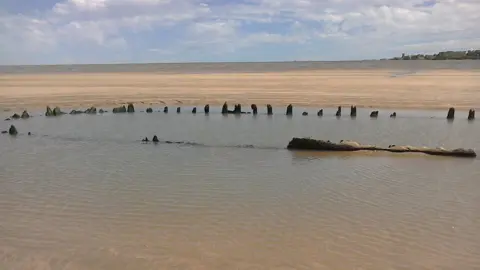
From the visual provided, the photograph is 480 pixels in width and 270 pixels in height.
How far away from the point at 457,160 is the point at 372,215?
507 cm

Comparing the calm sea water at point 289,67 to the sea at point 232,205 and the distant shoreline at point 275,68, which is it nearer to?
the distant shoreline at point 275,68

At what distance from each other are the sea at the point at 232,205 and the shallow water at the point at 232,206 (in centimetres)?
2

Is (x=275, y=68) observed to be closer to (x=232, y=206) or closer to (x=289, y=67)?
(x=289, y=67)

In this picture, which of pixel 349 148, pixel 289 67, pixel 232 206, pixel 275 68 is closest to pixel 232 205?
pixel 232 206

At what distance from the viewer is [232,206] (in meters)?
7.86

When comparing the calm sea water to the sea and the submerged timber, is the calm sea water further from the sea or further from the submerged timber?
the sea

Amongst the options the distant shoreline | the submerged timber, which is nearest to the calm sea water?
the distant shoreline

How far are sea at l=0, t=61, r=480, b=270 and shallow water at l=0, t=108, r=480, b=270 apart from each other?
2cm

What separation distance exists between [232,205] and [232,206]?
0.17ft

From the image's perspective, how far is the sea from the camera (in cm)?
593

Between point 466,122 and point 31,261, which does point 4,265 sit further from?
point 466,122

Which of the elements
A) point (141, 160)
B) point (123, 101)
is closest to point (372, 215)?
point (141, 160)

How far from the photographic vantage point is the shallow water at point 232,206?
19.4 ft

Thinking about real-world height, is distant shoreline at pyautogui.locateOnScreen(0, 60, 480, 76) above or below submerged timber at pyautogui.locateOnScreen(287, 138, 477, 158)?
above
